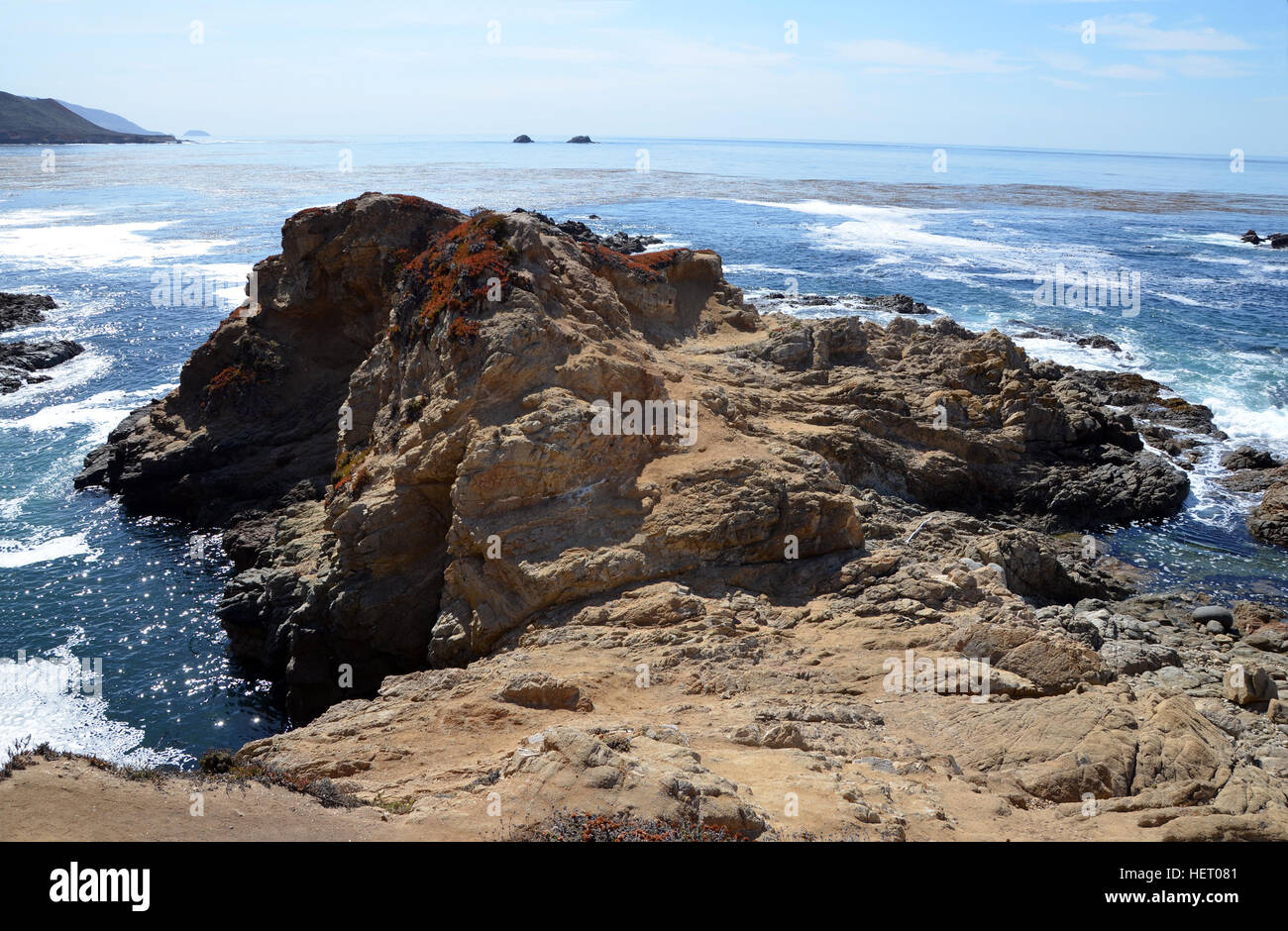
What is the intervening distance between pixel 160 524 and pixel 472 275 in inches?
679

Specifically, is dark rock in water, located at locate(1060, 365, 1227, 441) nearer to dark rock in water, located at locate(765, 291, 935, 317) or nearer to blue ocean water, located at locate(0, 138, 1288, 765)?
blue ocean water, located at locate(0, 138, 1288, 765)

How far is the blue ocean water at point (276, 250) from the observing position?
2286 centimetres

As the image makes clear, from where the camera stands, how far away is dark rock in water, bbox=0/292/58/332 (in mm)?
52750

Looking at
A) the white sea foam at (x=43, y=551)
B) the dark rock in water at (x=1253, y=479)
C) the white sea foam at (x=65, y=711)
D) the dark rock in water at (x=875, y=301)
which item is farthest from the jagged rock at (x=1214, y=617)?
the white sea foam at (x=43, y=551)

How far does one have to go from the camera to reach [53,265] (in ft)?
228

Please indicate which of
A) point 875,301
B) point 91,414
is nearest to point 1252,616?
point 875,301

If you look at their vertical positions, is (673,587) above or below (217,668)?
above

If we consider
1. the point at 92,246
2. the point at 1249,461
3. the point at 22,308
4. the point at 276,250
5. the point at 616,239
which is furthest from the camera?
the point at 92,246

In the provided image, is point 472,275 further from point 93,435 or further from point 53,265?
point 53,265

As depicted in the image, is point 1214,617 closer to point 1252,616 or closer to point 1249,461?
point 1252,616

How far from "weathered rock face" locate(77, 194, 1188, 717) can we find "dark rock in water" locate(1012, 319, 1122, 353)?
13.2 meters

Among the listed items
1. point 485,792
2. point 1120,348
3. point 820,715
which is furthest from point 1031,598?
point 1120,348

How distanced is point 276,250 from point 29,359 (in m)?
32.8

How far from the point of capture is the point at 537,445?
59.2 feet
